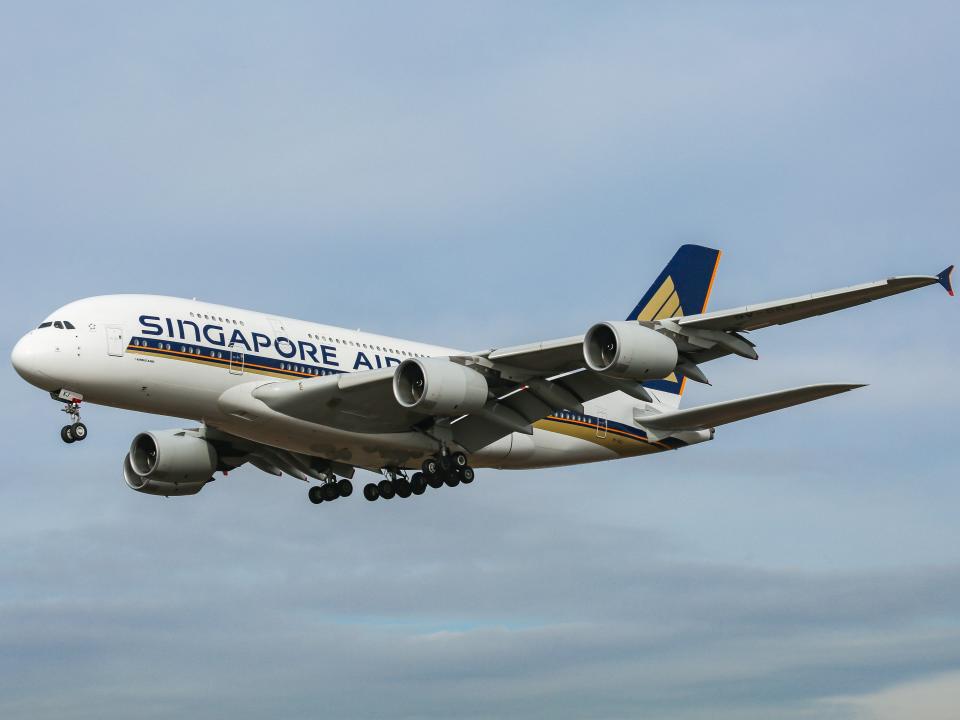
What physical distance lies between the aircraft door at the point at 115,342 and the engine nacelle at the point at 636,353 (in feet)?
39.1

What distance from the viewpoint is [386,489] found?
43.3 m

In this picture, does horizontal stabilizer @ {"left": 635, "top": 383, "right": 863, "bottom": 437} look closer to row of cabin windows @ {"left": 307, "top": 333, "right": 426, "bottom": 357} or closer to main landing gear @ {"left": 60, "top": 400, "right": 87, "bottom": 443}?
row of cabin windows @ {"left": 307, "top": 333, "right": 426, "bottom": 357}

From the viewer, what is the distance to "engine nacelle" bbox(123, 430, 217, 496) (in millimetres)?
42531

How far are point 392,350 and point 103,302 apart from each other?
28.4 ft

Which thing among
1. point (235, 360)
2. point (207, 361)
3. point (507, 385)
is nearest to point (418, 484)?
point (507, 385)

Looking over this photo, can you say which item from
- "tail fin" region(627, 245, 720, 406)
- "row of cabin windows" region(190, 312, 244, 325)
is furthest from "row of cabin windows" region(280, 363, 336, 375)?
"tail fin" region(627, 245, 720, 406)

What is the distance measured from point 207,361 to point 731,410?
47.9 ft

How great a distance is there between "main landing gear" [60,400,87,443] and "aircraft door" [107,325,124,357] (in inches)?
65.6

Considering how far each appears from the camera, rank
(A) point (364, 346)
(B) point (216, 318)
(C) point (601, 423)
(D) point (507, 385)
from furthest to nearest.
Answer: 1. (C) point (601, 423)
2. (A) point (364, 346)
3. (D) point (507, 385)
4. (B) point (216, 318)

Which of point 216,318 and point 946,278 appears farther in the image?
point 216,318

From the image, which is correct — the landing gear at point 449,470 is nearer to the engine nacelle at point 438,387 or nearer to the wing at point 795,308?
the engine nacelle at point 438,387

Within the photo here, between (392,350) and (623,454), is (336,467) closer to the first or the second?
(392,350)

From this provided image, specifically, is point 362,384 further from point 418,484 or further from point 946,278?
point 946,278

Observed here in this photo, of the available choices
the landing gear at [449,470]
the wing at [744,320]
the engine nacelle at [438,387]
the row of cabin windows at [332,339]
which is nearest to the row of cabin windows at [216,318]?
the row of cabin windows at [332,339]
